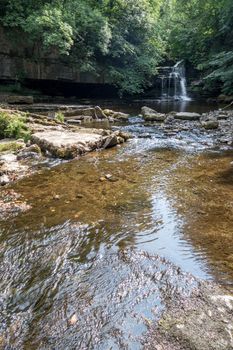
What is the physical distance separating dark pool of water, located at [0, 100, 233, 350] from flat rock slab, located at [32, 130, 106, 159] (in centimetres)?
112

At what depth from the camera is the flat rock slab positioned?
6691 millimetres

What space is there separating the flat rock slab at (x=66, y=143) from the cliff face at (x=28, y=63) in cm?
1047

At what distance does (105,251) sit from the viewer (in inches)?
120

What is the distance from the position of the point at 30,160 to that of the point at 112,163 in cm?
182

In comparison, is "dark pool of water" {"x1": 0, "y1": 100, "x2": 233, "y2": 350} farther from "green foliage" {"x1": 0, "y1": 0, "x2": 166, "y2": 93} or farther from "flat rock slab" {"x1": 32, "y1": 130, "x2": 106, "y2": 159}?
"green foliage" {"x1": 0, "y1": 0, "x2": 166, "y2": 93}

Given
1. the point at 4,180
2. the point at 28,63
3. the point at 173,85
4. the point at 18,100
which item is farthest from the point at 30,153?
the point at 173,85

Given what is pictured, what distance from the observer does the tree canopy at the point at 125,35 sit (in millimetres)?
14492

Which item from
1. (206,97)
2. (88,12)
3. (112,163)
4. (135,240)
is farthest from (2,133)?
(206,97)

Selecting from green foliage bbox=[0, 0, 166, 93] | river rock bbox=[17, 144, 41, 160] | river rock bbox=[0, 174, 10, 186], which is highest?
green foliage bbox=[0, 0, 166, 93]

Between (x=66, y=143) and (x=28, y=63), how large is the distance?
12.0 metres

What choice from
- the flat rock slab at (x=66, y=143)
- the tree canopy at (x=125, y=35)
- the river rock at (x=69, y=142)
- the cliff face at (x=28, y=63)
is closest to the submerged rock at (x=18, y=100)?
the cliff face at (x=28, y=63)

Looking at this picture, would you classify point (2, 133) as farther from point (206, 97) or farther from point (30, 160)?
point (206, 97)

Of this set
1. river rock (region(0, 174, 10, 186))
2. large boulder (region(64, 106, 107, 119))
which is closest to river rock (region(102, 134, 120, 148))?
river rock (region(0, 174, 10, 186))

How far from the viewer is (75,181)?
5184mm
